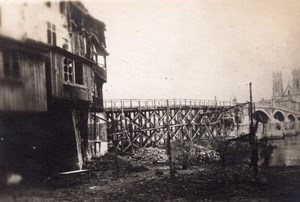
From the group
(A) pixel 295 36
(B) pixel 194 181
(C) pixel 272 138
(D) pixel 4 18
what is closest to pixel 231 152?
(B) pixel 194 181

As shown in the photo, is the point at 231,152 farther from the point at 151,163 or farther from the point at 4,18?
the point at 4,18

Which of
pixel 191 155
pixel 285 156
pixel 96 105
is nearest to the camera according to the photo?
pixel 96 105


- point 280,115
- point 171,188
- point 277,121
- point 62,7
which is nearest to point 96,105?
point 62,7

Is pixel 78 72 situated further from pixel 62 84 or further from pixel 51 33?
pixel 51 33

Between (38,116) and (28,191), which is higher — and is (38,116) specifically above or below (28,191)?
above

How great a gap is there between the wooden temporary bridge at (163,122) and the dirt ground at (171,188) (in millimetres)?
3546

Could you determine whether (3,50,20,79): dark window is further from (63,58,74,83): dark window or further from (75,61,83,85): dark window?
(75,61,83,85): dark window

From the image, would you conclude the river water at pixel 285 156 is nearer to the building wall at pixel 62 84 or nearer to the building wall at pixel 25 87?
the building wall at pixel 62 84

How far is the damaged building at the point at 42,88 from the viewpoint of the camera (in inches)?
413

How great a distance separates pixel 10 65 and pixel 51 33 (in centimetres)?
494

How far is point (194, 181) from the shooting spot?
13258 mm

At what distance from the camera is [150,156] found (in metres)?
22.1

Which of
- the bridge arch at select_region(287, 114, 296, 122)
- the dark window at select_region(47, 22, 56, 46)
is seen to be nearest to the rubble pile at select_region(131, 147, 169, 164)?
the dark window at select_region(47, 22, 56, 46)

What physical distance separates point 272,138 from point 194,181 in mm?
36679
